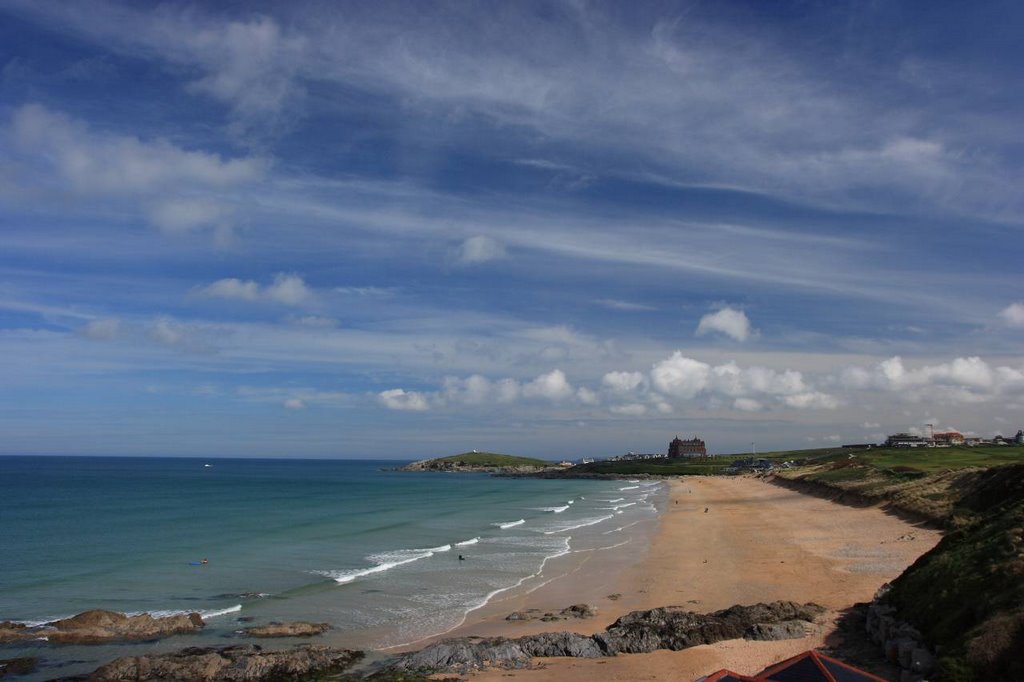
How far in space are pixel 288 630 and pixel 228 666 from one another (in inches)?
179

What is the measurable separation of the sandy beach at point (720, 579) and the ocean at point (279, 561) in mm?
2650

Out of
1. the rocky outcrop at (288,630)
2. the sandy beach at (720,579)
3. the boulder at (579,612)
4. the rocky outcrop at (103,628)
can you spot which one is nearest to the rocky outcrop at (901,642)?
the sandy beach at (720,579)

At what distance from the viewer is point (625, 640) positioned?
1900 cm

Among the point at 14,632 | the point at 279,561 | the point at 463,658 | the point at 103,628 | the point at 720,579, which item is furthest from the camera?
the point at 279,561

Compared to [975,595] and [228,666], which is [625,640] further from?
[228,666]

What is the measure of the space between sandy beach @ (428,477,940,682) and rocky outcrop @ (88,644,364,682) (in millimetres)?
4534

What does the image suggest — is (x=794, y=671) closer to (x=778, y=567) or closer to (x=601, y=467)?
(x=778, y=567)

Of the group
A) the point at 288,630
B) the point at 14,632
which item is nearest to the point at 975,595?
the point at 288,630

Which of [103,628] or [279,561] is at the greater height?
[103,628]

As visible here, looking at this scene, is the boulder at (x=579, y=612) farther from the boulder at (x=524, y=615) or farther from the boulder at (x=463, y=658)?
the boulder at (x=463, y=658)

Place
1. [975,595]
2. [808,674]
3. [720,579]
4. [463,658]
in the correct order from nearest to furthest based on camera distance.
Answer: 1. [808,674]
2. [975,595]
3. [463,658]
4. [720,579]

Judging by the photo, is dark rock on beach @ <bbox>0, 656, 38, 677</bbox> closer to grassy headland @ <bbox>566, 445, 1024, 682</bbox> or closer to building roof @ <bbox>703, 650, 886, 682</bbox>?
building roof @ <bbox>703, 650, 886, 682</bbox>

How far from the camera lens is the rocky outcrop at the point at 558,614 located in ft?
78.2

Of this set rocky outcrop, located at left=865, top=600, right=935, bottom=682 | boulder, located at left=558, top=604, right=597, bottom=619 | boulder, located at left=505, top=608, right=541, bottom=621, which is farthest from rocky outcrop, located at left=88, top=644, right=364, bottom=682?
rocky outcrop, located at left=865, top=600, right=935, bottom=682
